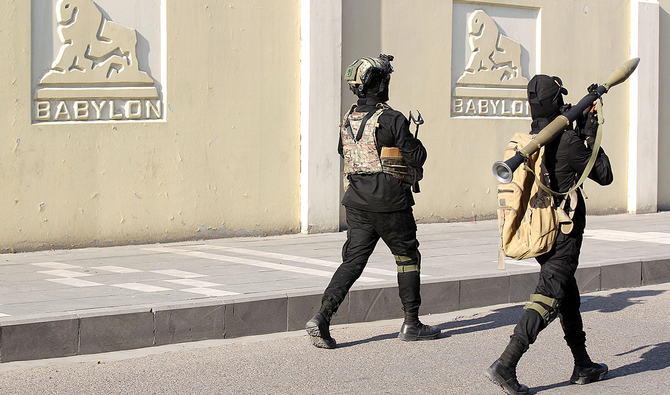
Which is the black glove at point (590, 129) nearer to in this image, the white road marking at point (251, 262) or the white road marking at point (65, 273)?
the white road marking at point (251, 262)

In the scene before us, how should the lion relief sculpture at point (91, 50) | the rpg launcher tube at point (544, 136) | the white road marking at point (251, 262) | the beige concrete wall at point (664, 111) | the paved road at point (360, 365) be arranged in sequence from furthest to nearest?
the beige concrete wall at point (664, 111) < the lion relief sculpture at point (91, 50) < the white road marking at point (251, 262) < the paved road at point (360, 365) < the rpg launcher tube at point (544, 136)

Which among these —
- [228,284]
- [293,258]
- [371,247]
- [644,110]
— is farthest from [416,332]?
[644,110]

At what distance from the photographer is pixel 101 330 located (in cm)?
591

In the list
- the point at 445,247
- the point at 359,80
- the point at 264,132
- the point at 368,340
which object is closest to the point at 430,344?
the point at 368,340

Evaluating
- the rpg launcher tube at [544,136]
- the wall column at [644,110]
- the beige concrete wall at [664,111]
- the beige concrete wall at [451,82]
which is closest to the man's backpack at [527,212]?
the rpg launcher tube at [544,136]

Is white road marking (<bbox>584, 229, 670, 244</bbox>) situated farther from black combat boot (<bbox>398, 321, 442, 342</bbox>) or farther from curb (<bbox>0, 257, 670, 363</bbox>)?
black combat boot (<bbox>398, 321, 442, 342</bbox>)

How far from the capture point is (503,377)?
15.6 ft

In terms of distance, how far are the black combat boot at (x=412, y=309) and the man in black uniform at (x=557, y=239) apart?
4.31 feet

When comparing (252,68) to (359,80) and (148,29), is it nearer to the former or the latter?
(148,29)

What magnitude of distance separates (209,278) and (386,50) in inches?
201

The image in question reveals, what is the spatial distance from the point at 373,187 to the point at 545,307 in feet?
5.30

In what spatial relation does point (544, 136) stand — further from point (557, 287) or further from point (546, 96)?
point (557, 287)

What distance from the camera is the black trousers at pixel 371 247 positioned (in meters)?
6.03

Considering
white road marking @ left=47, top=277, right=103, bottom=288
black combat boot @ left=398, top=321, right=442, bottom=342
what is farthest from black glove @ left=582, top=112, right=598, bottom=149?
white road marking @ left=47, top=277, right=103, bottom=288
